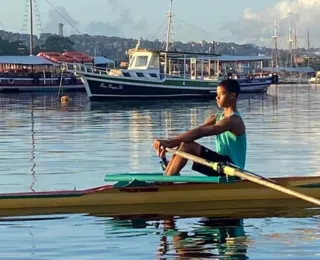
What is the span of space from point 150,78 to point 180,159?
47.8 m

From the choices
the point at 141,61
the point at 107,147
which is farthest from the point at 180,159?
the point at 141,61

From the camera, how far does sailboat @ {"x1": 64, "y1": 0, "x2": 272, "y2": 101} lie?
5825 centimetres

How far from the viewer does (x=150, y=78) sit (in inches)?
2315

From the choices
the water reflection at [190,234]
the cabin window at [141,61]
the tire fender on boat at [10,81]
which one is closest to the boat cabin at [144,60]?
the cabin window at [141,61]

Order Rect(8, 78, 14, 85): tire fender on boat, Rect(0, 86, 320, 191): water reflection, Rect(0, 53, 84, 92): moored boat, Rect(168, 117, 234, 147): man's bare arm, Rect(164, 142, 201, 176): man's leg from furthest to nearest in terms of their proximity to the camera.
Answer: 1. Rect(0, 53, 84, 92): moored boat
2. Rect(8, 78, 14, 85): tire fender on boat
3. Rect(0, 86, 320, 191): water reflection
4. Rect(164, 142, 201, 176): man's leg
5. Rect(168, 117, 234, 147): man's bare arm

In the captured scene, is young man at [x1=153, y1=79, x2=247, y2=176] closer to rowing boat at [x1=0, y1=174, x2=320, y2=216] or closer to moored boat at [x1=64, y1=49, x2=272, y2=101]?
rowing boat at [x1=0, y1=174, x2=320, y2=216]

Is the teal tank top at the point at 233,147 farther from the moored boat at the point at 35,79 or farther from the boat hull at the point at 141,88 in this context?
the moored boat at the point at 35,79

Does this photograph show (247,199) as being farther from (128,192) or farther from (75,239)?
(75,239)

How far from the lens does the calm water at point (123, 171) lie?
29.8 feet

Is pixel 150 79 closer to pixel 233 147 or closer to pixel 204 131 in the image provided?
pixel 233 147

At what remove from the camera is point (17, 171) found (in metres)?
16.4

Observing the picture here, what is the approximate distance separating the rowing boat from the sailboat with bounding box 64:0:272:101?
153 feet

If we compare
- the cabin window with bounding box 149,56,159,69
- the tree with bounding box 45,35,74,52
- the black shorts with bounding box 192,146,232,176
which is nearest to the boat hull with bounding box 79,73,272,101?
the cabin window with bounding box 149,56,159,69

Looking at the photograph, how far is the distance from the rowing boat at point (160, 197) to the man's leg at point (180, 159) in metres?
0.15
